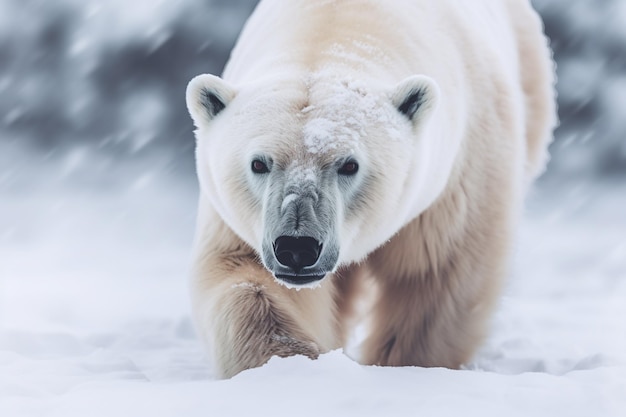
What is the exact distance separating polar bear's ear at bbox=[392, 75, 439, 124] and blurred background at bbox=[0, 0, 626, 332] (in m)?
6.08

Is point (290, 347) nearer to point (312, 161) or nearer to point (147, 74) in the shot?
point (312, 161)

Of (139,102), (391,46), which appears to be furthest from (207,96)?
(139,102)

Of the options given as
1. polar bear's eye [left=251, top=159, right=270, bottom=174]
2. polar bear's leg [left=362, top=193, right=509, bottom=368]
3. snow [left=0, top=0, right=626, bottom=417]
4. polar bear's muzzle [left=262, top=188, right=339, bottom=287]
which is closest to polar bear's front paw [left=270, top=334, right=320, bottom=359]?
snow [left=0, top=0, right=626, bottom=417]

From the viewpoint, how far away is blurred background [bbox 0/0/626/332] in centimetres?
955

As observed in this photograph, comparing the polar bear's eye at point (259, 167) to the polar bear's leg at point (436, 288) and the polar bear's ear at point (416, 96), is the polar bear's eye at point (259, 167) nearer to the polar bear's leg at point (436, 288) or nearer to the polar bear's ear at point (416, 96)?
the polar bear's ear at point (416, 96)

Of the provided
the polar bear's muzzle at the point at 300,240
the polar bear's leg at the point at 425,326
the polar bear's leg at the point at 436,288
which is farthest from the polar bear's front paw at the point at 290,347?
the polar bear's leg at the point at 425,326

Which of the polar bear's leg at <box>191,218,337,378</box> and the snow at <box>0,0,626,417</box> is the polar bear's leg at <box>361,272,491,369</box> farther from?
the polar bear's leg at <box>191,218,337,378</box>

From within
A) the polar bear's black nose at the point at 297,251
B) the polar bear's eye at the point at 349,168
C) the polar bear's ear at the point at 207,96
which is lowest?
the polar bear's black nose at the point at 297,251

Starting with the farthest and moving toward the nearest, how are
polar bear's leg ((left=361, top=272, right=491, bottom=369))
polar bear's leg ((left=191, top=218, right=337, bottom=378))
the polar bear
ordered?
polar bear's leg ((left=361, top=272, right=491, bottom=369)) < polar bear's leg ((left=191, top=218, right=337, bottom=378)) < the polar bear

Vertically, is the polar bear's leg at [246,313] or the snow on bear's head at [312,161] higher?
the snow on bear's head at [312,161]

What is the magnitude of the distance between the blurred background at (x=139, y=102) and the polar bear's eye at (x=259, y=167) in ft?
20.1

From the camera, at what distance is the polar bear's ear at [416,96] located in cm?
278

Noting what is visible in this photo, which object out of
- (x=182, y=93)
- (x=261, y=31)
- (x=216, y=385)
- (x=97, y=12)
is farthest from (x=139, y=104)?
(x=216, y=385)

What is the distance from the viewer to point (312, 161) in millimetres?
2578
